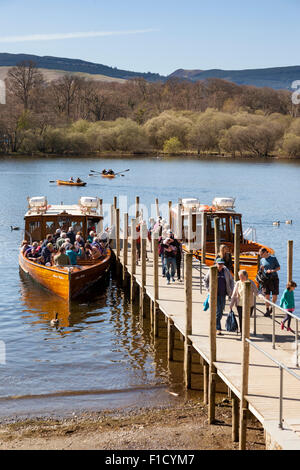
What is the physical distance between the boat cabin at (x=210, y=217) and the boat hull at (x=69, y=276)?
4.04 metres

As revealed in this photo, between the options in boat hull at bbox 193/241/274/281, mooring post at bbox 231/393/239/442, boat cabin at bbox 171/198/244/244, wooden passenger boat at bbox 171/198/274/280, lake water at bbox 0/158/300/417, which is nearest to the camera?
mooring post at bbox 231/393/239/442

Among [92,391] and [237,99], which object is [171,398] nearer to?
[92,391]

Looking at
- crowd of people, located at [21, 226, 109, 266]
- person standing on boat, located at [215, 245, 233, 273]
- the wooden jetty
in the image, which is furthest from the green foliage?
person standing on boat, located at [215, 245, 233, 273]

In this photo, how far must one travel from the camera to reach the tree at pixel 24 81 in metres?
136

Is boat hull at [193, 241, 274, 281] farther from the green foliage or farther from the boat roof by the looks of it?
the green foliage

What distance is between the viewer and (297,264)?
34.1 m

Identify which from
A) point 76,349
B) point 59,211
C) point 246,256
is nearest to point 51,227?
point 59,211

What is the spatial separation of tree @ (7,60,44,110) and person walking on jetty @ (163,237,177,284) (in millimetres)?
119222

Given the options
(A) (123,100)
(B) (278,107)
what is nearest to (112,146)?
(A) (123,100)

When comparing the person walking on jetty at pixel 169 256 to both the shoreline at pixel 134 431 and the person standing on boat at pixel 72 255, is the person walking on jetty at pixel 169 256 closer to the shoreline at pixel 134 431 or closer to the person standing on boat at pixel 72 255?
the person standing on boat at pixel 72 255

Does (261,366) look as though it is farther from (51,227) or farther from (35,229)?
(35,229)

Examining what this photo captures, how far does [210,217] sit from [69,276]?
23.3 ft

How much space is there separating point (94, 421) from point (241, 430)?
3.56 meters

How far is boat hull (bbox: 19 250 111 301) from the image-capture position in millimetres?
24641
